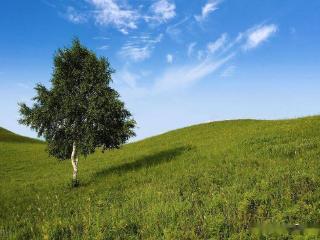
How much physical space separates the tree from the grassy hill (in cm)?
330

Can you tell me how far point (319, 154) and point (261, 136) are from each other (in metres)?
10.6

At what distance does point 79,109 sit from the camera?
31688 millimetres

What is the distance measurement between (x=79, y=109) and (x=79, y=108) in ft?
0.44

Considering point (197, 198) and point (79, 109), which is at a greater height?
point (79, 109)

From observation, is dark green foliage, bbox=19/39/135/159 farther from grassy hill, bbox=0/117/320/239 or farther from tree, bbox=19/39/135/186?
grassy hill, bbox=0/117/320/239

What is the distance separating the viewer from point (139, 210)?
1689cm

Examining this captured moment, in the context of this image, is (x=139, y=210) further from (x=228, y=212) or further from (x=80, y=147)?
(x=80, y=147)

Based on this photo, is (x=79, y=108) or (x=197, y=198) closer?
(x=197, y=198)

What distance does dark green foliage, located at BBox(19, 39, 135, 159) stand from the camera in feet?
103

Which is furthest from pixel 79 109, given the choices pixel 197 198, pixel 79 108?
pixel 197 198

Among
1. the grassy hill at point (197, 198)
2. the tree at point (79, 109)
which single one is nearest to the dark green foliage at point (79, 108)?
the tree at point (79, 109)

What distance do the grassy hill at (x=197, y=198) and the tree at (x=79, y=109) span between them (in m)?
3.30

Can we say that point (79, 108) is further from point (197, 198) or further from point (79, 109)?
point (197, 198)

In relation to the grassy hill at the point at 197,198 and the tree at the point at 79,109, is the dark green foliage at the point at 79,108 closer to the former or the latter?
the tree at the point at 79,109
